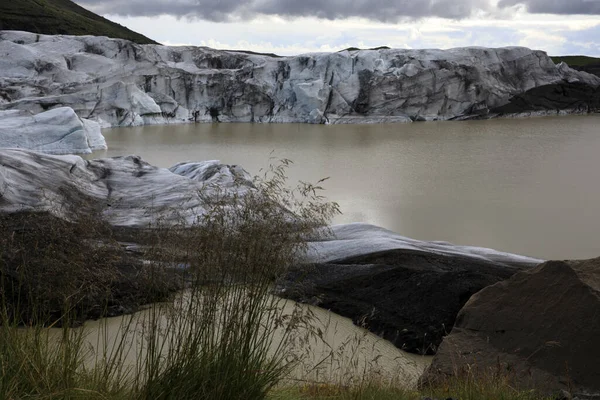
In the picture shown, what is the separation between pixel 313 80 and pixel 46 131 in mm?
18007

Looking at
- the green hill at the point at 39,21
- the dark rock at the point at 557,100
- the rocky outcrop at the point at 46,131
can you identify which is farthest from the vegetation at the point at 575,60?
the rocky outcrop at the point at 46,131

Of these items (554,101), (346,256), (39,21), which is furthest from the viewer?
(39,21)

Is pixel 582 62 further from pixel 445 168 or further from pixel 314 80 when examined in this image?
pixel 445 168

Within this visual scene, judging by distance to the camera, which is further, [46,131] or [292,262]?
[46,131]

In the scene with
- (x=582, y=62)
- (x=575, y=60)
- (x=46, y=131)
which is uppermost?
(x=575, y=60)

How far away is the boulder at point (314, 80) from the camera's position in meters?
31.8

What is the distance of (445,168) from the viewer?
16.0m

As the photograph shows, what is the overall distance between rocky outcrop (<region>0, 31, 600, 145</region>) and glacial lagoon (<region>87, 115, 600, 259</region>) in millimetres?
2234

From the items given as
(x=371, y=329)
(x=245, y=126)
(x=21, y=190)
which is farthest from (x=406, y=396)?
(x=245, y=126)

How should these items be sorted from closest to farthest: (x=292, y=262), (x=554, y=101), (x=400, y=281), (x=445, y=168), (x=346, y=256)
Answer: (x=292, y=262) → (x=400, y=281) → (x=346, y=256) → (x=445, y=168) → (x=554, y=101)

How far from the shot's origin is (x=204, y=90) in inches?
1314

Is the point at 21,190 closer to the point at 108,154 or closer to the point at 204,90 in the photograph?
the point at 108,154

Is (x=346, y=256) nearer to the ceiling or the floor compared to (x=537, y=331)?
nearer to the floor

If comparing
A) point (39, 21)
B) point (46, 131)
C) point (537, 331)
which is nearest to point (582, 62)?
point (39, 21)
